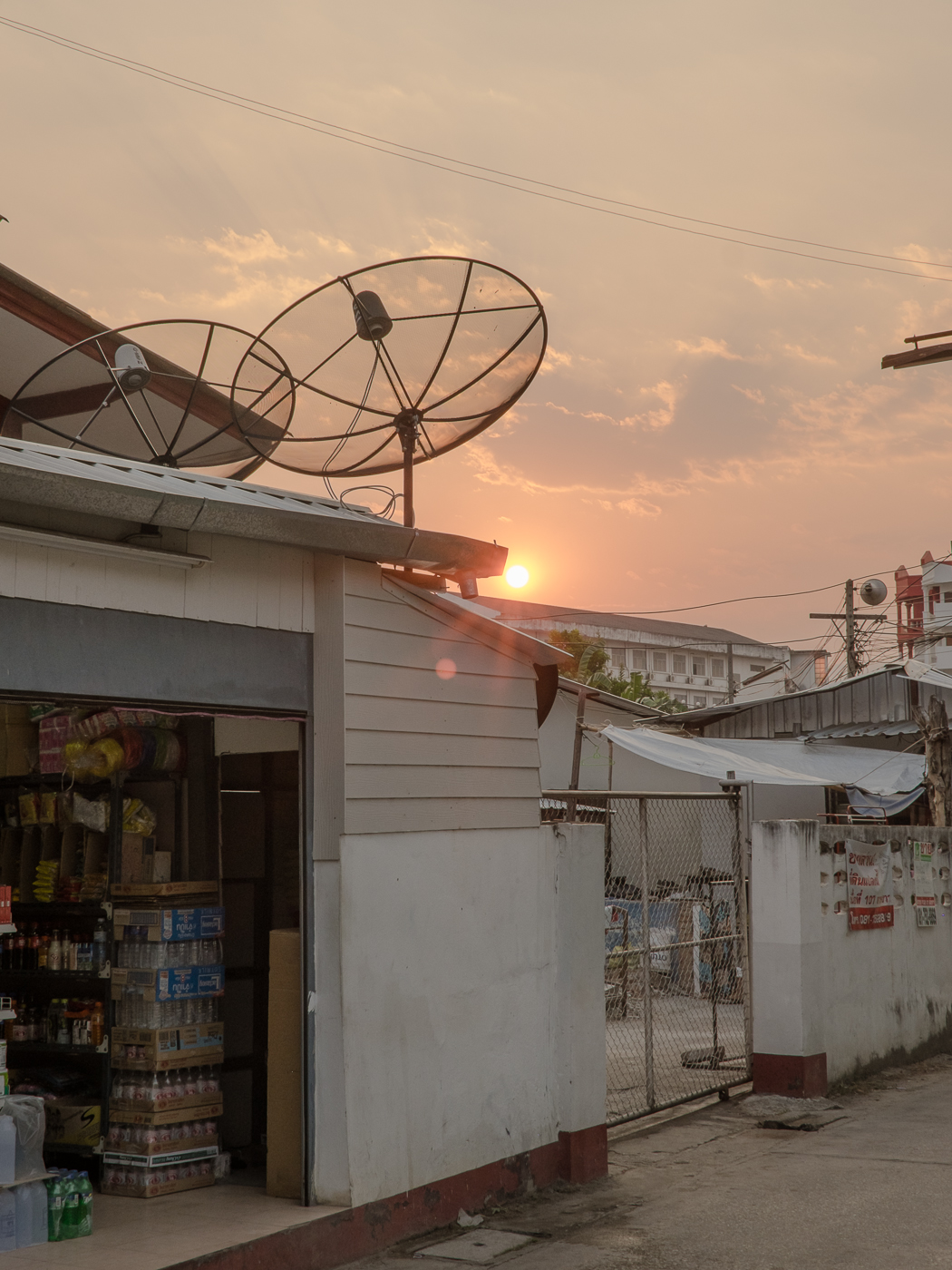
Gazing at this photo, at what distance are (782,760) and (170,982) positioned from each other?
1269 cm

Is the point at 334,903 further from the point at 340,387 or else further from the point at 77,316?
the point at 77,316

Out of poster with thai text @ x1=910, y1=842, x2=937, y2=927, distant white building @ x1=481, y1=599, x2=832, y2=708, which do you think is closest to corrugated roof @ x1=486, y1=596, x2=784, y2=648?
distant white building @ x1=481, y1=599, x2=832, y2=708

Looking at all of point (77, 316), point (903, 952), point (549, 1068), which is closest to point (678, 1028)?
point (903, 952)

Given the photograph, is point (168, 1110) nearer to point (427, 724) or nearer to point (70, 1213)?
point (70, 1213)

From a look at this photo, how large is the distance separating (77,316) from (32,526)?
5.39 meters

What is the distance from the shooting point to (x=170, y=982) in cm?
658

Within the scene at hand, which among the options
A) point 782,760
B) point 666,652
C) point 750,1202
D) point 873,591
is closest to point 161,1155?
point 750,1202

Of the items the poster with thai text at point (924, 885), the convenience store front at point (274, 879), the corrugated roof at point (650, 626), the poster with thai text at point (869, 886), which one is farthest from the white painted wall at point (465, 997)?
the corrugated roof at point (650, 626)

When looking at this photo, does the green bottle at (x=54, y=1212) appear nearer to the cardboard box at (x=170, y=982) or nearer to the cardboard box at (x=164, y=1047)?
the cardboard box at (x=164, y=1047)

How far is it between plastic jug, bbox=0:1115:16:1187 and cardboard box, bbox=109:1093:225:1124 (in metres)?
1.25

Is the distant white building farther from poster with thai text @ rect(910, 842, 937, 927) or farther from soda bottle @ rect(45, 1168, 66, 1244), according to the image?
soda bottle @ rect(45, 1168, 66, 1244)

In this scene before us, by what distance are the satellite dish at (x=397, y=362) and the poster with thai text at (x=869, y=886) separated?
17.4 feet

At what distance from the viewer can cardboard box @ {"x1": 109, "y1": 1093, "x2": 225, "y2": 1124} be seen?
252 inches

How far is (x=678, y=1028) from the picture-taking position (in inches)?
488
